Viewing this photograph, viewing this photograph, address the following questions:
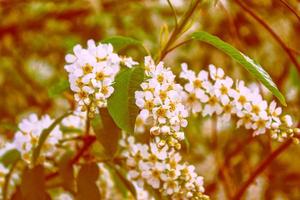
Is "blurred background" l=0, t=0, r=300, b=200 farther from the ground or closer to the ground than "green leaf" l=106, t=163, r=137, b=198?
farther from the ground

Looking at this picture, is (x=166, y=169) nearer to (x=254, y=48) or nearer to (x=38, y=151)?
(x=38, y=151)

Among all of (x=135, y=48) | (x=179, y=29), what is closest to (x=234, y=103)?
(x=179, y=29)

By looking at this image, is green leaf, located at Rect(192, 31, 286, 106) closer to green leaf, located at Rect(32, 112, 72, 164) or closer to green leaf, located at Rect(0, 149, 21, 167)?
green leaf, located at Rect(32, 112, 72, 164)

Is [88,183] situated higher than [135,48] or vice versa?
[135,48]

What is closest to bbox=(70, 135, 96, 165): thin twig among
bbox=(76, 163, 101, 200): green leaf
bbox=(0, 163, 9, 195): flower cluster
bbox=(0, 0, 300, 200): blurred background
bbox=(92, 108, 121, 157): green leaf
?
bbox=(76, 163, 101, 200): green leaf

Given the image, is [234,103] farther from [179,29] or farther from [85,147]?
[85,147]

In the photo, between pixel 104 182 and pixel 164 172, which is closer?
pixel 164 172

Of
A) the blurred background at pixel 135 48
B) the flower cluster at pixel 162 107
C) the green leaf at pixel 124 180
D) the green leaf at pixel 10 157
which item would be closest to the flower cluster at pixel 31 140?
the green leaf at pixel 10 157
